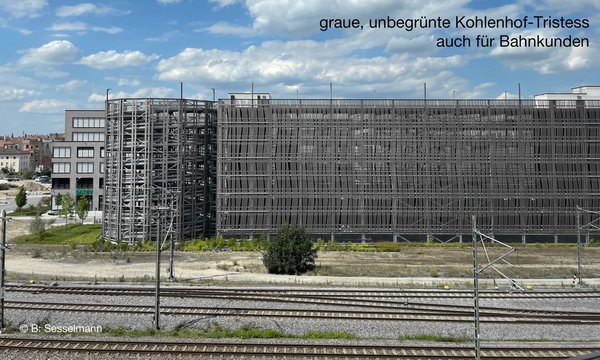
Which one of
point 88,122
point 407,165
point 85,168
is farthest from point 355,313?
point 88,122

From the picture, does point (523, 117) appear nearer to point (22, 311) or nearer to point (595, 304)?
point (595, 304)

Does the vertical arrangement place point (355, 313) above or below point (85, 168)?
below

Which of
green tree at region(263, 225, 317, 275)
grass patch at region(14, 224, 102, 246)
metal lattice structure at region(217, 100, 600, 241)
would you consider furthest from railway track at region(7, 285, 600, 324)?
metal lattice structure at region(217, 100, 600, 241)

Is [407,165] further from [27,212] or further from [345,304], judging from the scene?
[27,212]

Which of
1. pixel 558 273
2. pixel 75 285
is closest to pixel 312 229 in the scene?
pixel 558 273

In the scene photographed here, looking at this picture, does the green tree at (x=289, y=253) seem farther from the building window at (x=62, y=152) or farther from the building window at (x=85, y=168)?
the building window at (x=62, y=152)

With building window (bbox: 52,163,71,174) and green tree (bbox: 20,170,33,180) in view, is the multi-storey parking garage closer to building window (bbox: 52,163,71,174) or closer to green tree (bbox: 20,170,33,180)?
building window (bbox: 52,163,71,174)

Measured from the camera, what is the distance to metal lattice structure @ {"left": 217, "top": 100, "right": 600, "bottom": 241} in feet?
203

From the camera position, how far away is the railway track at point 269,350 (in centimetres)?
1859

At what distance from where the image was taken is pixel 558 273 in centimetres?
3909

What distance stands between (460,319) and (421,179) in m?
39.8

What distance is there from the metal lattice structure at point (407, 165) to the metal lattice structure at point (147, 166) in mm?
4345

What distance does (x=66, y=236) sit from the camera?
208ft

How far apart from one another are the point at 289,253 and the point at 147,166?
87.4ft
